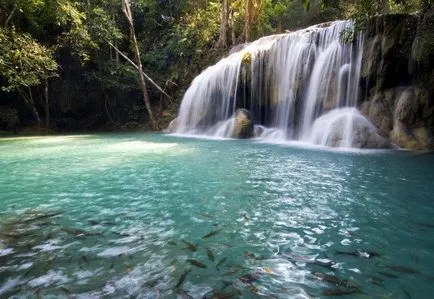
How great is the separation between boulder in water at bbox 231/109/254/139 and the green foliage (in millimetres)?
11397

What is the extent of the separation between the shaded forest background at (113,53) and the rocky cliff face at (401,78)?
9.61m

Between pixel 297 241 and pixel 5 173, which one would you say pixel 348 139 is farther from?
pixel 5 173

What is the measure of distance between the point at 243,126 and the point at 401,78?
20.1 ft

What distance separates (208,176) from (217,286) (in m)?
4.32

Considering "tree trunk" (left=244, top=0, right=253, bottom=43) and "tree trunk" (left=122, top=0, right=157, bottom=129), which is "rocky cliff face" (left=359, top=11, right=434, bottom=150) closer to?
"tree trunk" (left=244, top=0, right=253, bottom=43)

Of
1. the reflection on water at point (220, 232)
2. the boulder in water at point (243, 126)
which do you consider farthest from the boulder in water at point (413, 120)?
the boulder in water at point (243, 126)

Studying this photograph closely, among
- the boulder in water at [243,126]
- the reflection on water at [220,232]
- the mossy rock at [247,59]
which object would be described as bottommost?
the reflection on water at [220,232]

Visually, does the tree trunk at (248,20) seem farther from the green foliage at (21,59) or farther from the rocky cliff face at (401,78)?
the green foliage at (21,59)

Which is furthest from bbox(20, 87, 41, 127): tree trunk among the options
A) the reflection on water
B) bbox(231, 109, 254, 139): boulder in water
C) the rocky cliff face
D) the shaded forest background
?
the rocky cliff face

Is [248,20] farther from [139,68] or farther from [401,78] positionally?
[401,78]

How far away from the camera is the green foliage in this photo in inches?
726

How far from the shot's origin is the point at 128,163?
8812 millimetres

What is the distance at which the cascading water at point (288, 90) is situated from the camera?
1278cm

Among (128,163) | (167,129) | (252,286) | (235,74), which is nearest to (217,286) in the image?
(252,286)
